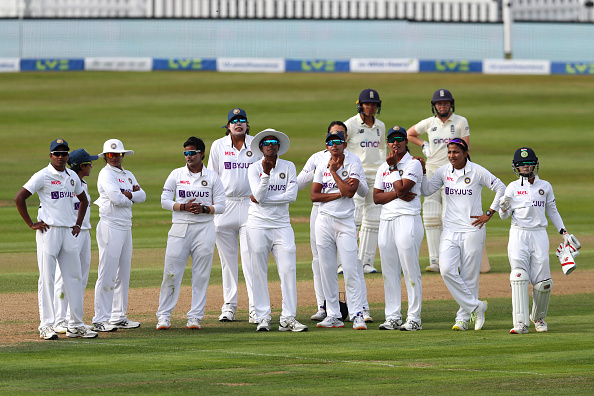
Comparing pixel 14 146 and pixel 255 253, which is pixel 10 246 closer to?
pixel 255 253

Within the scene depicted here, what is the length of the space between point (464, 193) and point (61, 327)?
4.67m

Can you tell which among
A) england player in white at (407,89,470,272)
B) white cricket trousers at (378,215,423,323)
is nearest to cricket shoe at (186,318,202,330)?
white cricket trousers at (378,215,423,323)

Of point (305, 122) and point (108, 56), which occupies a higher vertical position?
point (108, 56)

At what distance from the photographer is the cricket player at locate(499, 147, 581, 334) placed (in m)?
10.6

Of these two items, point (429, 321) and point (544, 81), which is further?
point (544, 81)

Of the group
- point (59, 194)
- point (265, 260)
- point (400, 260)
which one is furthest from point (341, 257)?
point (59, 194)

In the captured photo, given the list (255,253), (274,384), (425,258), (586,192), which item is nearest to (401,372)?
(274,384)

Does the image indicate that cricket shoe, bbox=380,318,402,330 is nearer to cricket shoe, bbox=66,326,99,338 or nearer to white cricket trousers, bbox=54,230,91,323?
cricket shoe, bbox=66,326,99,338

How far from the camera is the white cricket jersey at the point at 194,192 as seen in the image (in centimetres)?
1083

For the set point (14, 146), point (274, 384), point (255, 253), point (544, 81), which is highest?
point (544, 81)

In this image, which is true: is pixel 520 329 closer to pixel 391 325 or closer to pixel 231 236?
pixel 391 325

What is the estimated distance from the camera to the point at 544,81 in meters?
39.6

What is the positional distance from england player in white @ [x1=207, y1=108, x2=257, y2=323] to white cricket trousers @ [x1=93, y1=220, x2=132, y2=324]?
4.14ft

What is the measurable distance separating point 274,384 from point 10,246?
10619 millimetres
